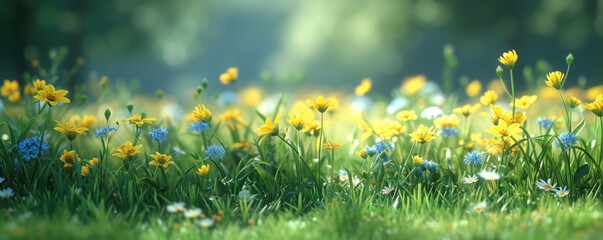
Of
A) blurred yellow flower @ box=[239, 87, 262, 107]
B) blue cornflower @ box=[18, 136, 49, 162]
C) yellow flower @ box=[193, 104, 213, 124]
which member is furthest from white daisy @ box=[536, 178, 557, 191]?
blurred yellow flower @ box=[239, 87, 262, 107]

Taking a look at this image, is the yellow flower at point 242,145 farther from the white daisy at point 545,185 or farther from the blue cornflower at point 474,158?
the white daisy at point 545,185

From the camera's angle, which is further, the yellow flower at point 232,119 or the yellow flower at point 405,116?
the yellow flower at point 232,119

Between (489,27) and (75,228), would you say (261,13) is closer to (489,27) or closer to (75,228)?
(489,27)

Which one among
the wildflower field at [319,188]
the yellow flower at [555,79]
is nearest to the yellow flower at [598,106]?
the wildflower field at [319,188]

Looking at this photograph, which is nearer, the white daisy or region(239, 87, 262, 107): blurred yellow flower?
the white daisy

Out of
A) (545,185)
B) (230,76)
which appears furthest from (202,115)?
(545,185)

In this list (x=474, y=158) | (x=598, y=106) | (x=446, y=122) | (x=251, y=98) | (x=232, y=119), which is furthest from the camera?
(x=251, y=98)

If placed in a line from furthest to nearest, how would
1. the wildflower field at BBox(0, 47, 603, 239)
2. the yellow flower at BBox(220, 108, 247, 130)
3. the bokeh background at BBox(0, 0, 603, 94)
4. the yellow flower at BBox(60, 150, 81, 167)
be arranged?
the bokeh background at BBox(0, 0, 603, 94) → the yellow flower at BBox(220, 108, 247, 130) → the yellow flower at BBox(60, 150, 81, 167) → the wildflower field at BBox(0, 47, 603, 239)

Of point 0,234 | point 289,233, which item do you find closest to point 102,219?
point 0,234

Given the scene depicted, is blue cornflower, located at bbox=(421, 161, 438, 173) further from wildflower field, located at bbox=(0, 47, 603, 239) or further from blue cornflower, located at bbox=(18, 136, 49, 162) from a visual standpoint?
blue cornflower, located at bbox=(18, 136, 49, 162)

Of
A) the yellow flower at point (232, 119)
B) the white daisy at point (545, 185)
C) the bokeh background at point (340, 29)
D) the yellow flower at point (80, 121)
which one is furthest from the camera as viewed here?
the bokeh background at point (340, 29)

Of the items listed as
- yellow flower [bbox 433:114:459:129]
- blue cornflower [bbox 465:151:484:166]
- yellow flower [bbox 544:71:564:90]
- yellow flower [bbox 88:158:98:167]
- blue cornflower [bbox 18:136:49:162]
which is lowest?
blue cornflower [bbox 465:151:484:166]

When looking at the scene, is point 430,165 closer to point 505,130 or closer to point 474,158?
point 474,158

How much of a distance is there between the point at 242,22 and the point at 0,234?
31.5 meters
